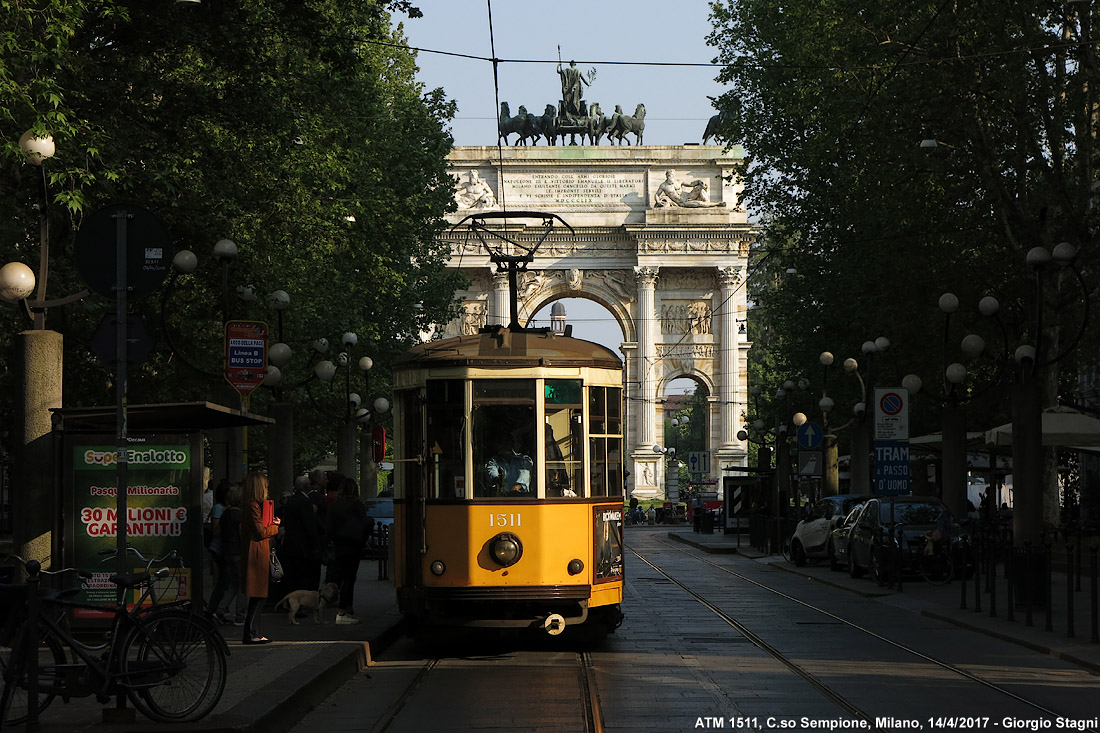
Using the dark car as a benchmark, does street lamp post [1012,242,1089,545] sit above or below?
above

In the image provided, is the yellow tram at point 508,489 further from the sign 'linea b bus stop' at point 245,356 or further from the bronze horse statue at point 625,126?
the bronze horse statue at point 625,126

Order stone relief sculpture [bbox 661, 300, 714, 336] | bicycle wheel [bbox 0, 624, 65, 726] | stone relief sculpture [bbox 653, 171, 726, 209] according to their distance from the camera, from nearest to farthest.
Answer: bicycle wheel [bbox 0, 624, 65, 726]
stone relief sculpture [bbox 653, 171, 726, 209]
stone relief sculpture [bbox 661, 300, 714, 336]

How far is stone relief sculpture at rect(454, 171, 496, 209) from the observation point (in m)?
71.8

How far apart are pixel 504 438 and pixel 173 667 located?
5.45 metres

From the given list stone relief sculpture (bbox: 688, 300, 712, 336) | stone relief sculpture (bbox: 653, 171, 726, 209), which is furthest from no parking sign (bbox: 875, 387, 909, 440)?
stone relief sculpture (bbox: 688, 300, 712, 336)

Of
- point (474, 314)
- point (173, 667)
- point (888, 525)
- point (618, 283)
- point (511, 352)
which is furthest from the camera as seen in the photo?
point (474, 314)

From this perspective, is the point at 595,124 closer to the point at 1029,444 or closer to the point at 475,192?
the point at 475,192

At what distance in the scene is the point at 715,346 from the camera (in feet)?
252

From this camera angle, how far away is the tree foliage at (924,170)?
A: 25969mm

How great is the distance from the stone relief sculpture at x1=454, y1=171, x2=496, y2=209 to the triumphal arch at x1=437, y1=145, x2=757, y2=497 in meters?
0.06

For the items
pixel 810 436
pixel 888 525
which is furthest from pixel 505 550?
pixel 810 436

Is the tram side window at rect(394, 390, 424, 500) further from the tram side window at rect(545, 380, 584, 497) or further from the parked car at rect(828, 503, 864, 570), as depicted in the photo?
the parked car at rect(828, 503, 864, 570)

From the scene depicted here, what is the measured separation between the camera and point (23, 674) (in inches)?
329

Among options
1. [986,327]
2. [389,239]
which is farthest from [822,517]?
[389,239]
